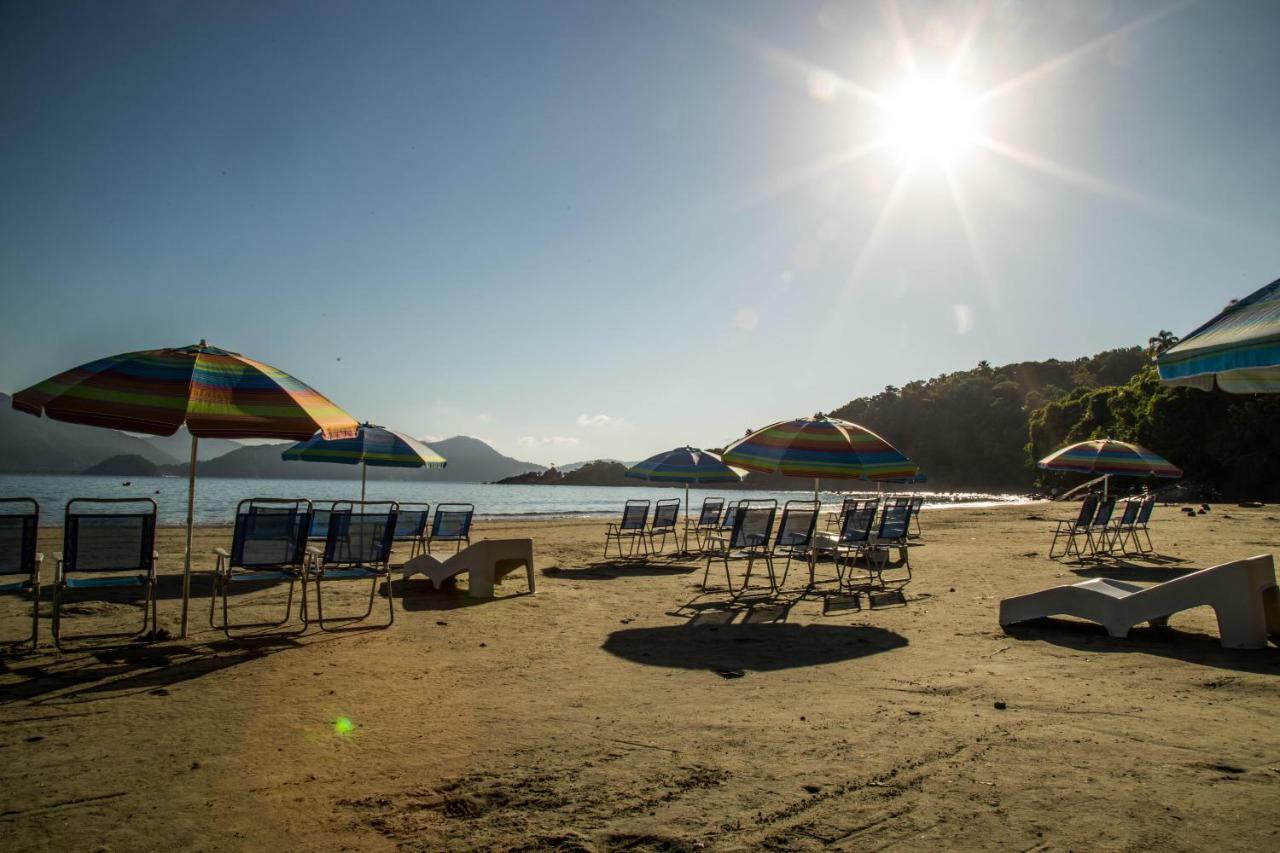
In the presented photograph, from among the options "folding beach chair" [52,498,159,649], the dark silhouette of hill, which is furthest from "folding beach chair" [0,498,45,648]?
the dark silhouette of hill

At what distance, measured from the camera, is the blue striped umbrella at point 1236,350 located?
8.67 feet

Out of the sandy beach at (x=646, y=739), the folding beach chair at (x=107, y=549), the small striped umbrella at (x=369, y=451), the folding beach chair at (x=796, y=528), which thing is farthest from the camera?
the small striped umbrella at (x=369, y=451)

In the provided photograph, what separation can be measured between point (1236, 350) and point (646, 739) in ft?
9.79

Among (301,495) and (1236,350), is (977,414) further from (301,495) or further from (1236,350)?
(1236,350)

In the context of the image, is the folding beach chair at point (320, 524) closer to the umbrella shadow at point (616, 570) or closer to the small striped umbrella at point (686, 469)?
the umbrella shadow at point (616, 570)

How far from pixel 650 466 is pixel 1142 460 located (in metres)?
9.24

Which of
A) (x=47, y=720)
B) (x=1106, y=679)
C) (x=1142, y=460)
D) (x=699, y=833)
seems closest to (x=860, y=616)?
(x=1106, y=679)

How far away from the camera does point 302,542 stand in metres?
5.77

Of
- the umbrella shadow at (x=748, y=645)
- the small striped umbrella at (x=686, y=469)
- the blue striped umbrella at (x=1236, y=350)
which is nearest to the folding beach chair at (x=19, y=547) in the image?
the umbrella shadow at (x=748, y=645)

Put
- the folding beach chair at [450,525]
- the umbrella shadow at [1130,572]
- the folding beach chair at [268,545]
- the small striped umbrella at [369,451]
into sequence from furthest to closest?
1. the small striped umbrella at [369,451]
2. the umbrella shadow at [1130,572]
3. the folding beach chair at [450,525]
4. the folding beach chair at [268,545]

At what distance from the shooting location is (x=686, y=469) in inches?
466

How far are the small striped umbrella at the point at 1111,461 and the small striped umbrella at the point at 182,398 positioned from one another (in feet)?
41.1

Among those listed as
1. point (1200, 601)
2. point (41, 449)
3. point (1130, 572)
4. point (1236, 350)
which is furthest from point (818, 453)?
point (41, 449)

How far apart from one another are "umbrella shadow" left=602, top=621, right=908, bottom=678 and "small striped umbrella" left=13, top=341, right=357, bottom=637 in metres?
2.93
